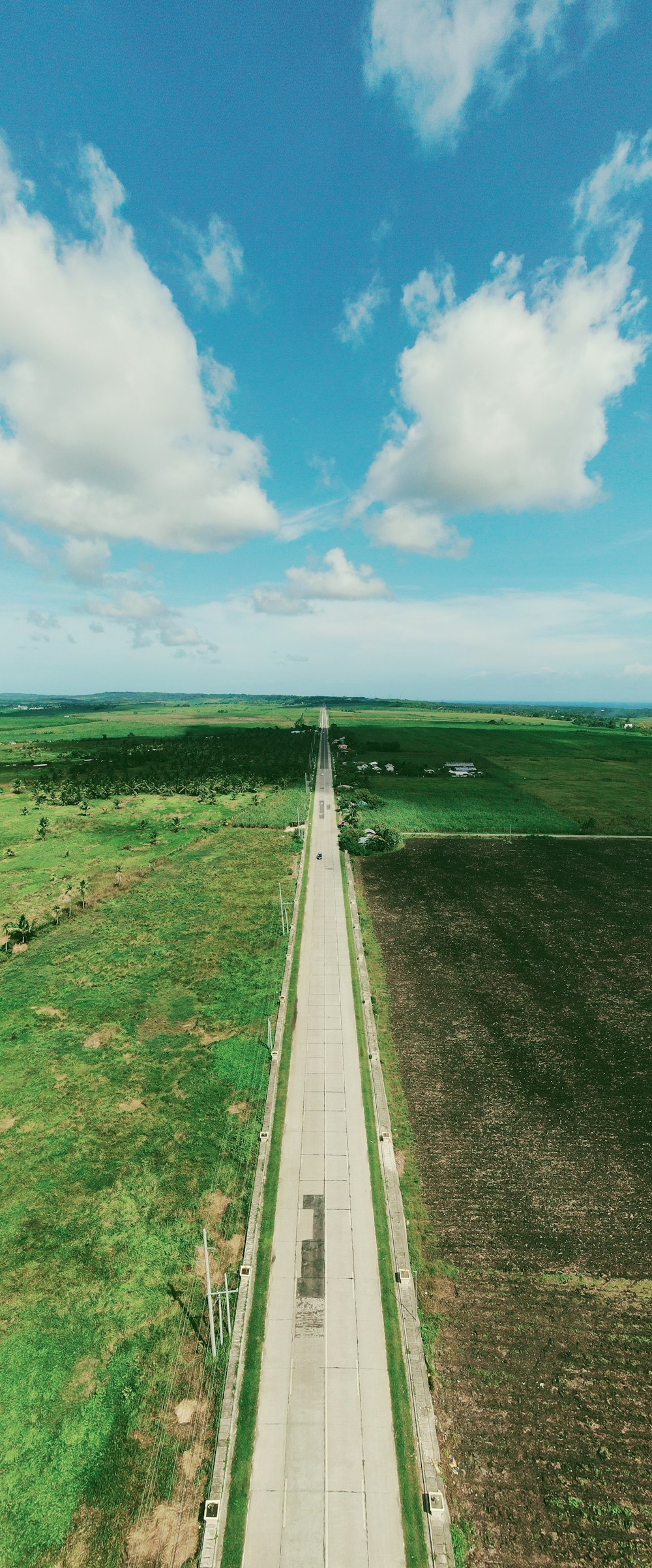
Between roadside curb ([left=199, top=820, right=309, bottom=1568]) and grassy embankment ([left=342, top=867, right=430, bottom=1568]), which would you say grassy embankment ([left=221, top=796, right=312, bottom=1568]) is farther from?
grassy embankment ([left=342, top=867, right=430, bottom=1568])

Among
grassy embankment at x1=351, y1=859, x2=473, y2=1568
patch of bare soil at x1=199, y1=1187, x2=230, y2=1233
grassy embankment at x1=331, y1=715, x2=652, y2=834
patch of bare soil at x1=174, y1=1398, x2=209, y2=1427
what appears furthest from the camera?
grassy embankment at x1=331, y1=715, x2=652, y2=834

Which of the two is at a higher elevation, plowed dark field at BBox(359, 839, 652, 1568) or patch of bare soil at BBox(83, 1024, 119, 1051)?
patch of bare soil at BBox(83, 1024, 119, 1051)

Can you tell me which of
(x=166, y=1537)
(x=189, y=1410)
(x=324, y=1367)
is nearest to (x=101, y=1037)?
(x=189, y=1410)

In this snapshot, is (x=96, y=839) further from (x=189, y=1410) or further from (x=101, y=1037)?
(x=189, y=1410)

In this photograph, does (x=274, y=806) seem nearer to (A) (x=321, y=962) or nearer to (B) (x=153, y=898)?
(B) (x=153, y=898)

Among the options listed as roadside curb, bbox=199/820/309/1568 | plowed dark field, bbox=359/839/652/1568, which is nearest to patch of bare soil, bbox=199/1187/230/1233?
roadside curb, bbox=199/820/309/1568

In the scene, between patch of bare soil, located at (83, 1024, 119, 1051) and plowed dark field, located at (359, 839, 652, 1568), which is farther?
patch of bare soil, located at (83, 1024, 119, 1051)

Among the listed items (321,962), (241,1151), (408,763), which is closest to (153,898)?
(321,962)

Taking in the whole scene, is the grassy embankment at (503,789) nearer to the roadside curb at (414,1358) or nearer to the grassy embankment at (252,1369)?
the roadside curb at (414,1358)
